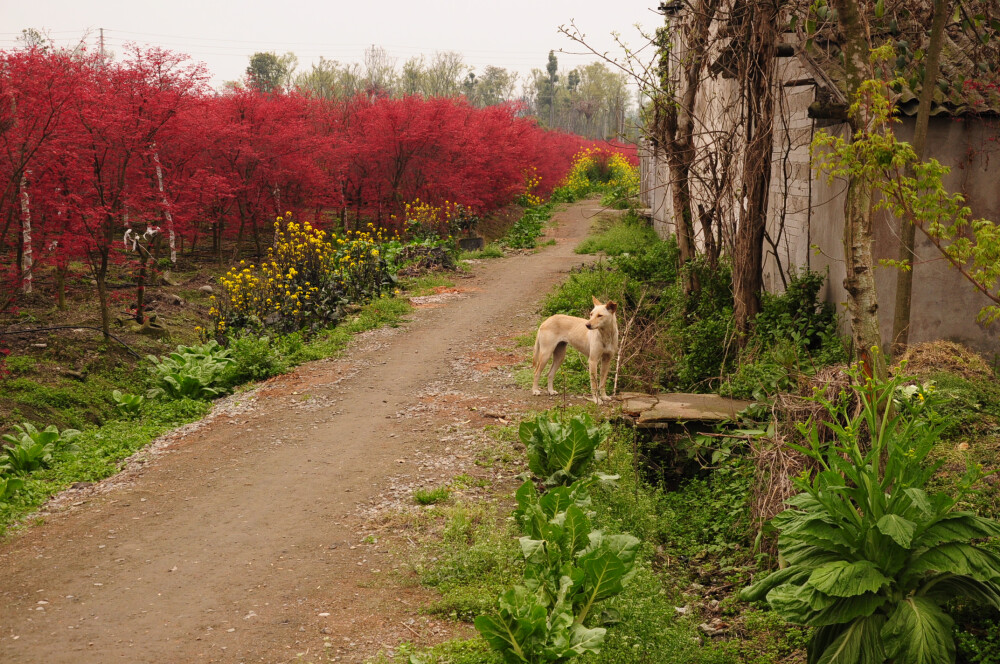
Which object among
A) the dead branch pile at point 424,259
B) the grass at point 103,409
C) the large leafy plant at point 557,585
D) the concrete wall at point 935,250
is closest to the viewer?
the large leafy plant at point 557,585

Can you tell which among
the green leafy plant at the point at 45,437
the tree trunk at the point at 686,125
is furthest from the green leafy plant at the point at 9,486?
the tree trunk at the point at 686,125

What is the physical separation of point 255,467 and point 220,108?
12.3 meters

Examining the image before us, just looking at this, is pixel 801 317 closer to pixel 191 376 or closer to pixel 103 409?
pixel 191 376

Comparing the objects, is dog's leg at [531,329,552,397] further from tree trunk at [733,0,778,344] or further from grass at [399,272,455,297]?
grass at [399,272,455,297]

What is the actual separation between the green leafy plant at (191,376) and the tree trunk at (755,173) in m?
6.19

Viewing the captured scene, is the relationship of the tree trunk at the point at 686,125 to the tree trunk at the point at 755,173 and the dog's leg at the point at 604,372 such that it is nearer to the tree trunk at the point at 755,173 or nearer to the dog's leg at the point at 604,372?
the tree trunk at the point at 755,173

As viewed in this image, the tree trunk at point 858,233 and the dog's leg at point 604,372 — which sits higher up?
the tree trunk at point 858,233

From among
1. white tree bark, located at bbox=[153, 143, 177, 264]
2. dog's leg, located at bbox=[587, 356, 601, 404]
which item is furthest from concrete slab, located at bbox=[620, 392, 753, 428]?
white tree bark, located at bbox=[153, 143, 177, 264]

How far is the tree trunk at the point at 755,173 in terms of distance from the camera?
315 inches

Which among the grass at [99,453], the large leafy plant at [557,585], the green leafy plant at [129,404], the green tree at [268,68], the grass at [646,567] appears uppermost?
the green tree at [268,68]

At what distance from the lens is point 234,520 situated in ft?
20.1

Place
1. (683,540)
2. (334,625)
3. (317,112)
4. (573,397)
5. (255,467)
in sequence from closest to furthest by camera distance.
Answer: (334,625), (683,540), (255,467), (573,397), (317,112)

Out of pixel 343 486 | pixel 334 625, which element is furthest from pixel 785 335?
pixel 334 625

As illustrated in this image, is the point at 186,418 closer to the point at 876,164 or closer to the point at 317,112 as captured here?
the point at 876,164
